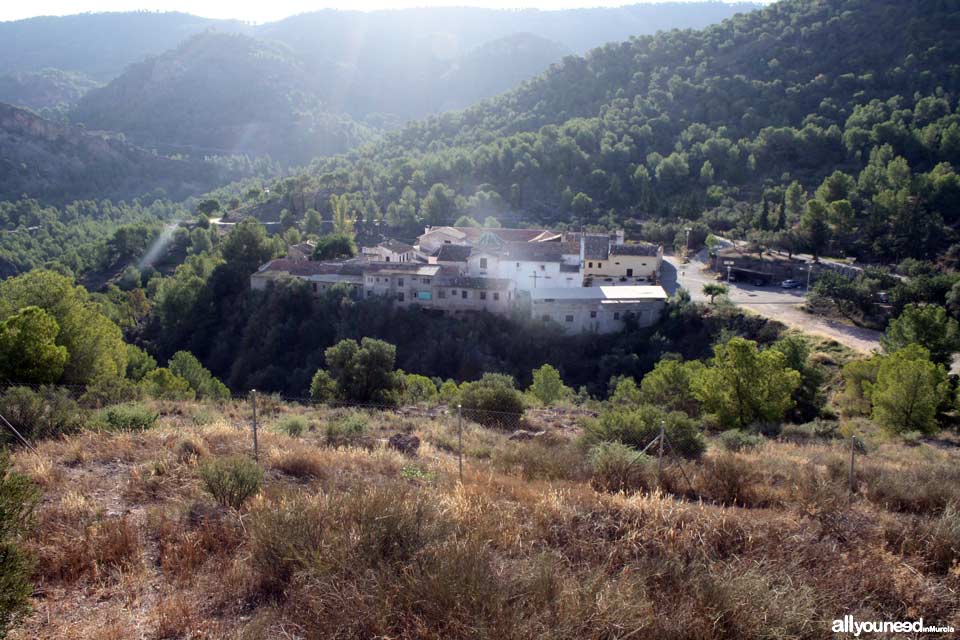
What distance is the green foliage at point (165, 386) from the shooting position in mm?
15453

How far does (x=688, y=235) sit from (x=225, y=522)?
4152 cm

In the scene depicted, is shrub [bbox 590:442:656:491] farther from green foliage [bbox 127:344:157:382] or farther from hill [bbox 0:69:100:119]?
hill [bbox 0:69:100:119]

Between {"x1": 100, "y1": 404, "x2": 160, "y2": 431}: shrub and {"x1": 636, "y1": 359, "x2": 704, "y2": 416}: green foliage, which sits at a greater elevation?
{"x1": 100, "y1": 404, "x2": 160, "y2": 431}: shrub

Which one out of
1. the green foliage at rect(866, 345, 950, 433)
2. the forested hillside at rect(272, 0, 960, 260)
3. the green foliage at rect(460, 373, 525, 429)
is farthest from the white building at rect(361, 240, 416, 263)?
the green foliage at rect(866, 345, 950, 433)

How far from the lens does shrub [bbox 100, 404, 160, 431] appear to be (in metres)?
9.45

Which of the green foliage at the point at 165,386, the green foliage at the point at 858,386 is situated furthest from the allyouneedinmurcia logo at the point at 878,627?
the green foliage at the point at 858,386

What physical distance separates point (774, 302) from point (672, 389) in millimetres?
16205

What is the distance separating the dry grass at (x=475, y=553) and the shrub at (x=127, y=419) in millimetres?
1513

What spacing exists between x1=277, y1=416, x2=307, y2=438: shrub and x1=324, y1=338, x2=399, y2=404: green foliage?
6671 millimetres

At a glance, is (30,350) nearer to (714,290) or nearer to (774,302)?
(714,290)

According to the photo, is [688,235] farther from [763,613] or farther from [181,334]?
[763,613]

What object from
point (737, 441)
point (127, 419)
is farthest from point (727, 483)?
point (127, 419)

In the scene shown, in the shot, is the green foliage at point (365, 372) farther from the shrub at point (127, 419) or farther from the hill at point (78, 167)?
the hill at point (78, 167)

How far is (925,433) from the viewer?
15789mm
